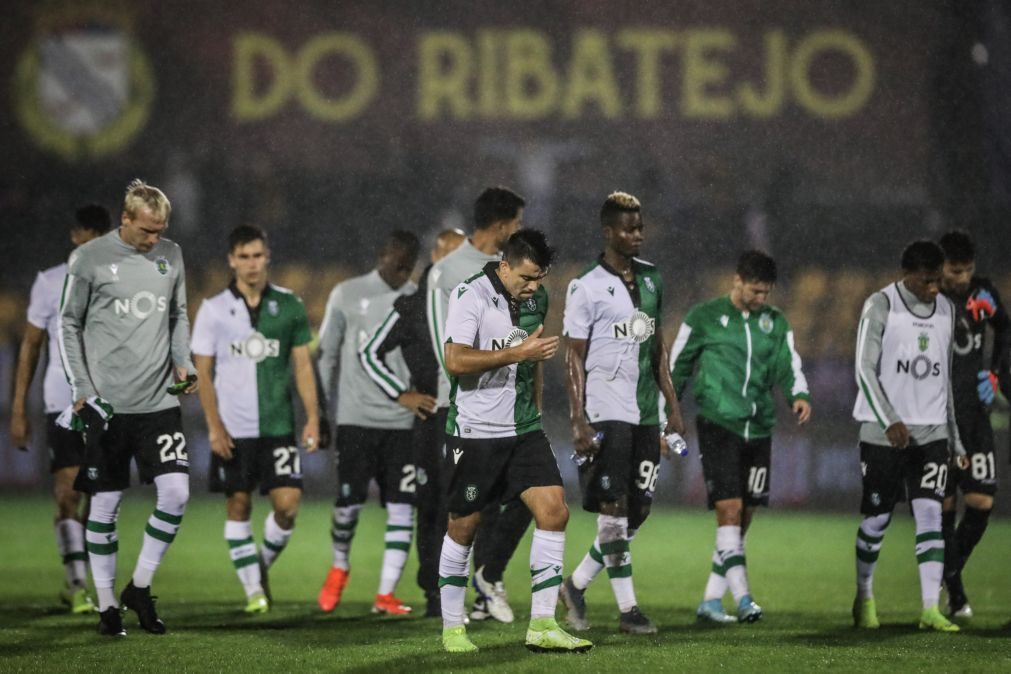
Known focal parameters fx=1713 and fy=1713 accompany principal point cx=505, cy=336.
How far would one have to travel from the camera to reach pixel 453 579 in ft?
25.8

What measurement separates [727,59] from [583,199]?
7.91ft

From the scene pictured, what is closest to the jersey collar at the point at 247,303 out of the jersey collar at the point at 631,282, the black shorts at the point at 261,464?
the black shorts at the point at 261,464

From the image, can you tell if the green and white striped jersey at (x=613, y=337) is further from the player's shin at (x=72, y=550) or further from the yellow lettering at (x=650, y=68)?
the yellow lettering at (x=650, y=68)

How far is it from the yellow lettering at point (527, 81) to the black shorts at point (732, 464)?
8924mm

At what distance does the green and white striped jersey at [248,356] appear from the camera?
391 inches

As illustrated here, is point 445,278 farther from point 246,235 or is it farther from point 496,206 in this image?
point 246,235

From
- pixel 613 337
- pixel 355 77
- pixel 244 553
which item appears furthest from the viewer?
pixel 355 77

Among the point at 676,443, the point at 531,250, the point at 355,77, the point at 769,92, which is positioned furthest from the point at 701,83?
the point at 531,250

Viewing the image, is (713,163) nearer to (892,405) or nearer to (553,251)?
(892,405)

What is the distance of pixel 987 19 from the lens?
16328mm

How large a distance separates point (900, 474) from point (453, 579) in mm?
2871

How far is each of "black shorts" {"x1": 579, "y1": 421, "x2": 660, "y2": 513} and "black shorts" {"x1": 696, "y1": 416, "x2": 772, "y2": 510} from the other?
2.12 feet

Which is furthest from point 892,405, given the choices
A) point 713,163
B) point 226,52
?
point 226,52

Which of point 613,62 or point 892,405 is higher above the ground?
point 613,62
